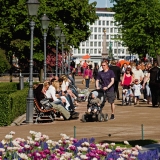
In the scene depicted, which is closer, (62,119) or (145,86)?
(62,119)

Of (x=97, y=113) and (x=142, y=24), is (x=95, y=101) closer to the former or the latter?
(x=97, y=113)

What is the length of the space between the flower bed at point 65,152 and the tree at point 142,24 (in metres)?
65.9

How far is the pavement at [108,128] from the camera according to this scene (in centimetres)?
1792

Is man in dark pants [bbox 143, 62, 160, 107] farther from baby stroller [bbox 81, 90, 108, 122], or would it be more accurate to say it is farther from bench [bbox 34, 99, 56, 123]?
baby stroller [bbox 81, 90, 108, 122]

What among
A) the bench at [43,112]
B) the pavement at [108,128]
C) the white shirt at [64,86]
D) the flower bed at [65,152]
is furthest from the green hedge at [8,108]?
the flower bed at [65,152]

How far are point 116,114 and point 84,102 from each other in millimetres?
9648

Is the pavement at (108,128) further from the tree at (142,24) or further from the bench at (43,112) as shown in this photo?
the tree at (142,24)

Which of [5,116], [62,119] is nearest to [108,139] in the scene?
[5,116]

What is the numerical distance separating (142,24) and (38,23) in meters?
13.9

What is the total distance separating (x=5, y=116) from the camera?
22.8 m

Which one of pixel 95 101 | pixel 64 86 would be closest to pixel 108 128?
pixel 95 101

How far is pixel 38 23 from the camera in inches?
2643

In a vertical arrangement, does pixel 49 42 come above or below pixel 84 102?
above

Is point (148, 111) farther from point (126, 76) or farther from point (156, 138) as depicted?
point (156, 138)
